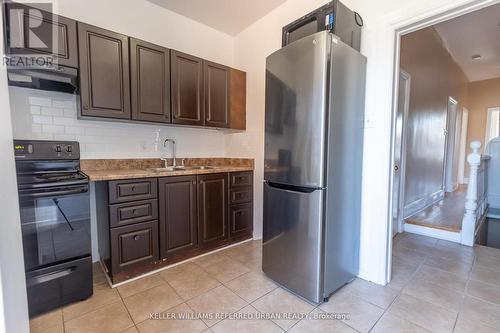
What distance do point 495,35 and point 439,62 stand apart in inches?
28.4

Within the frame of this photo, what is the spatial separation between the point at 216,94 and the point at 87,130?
1.37m

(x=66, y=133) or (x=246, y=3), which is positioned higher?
(x=246, y=3)

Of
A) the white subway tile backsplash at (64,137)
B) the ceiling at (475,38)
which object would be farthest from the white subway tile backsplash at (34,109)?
the ceiling at (475,38)

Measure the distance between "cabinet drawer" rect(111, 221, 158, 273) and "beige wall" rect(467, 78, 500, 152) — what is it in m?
8.02

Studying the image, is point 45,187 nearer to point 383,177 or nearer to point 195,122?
point 195,122

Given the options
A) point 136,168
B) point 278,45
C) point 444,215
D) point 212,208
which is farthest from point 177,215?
point 444,215

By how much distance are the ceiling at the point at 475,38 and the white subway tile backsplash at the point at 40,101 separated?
4969 mm

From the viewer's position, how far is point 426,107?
3.74 m

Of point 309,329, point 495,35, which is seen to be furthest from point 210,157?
point 495,35

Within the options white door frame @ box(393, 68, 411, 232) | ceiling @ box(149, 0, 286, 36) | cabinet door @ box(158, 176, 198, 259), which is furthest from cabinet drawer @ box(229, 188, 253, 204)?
ceiling @ box(149, 0, 286, 36)

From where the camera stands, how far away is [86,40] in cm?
187

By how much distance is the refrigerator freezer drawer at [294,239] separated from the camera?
1595 mm

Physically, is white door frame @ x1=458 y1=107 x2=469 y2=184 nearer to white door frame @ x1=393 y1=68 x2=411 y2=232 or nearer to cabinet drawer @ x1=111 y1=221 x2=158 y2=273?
white door frame @ x1=393 y1=68 x2=411 y2=232

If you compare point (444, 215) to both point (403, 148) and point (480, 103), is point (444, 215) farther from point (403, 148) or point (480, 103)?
point (480, 103)
